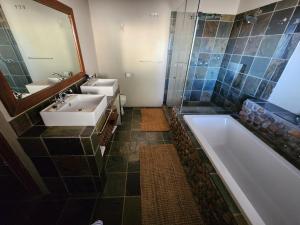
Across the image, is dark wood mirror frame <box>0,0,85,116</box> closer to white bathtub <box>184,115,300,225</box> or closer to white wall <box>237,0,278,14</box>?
white bathtub <box>184,115,300,225</box>

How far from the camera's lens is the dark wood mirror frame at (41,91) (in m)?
0.95

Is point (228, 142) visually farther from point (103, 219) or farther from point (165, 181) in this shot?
point (103, 219)

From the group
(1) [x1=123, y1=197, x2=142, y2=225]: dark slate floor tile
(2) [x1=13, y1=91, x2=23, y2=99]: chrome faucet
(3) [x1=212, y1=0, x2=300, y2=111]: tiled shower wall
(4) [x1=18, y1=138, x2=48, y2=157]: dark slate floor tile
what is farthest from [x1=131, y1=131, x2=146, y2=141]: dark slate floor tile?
(3) [x1=212, y1=0, x2=300, y2=111]: tiled shower wall

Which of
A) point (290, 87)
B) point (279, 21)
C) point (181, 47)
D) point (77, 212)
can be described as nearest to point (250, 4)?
point (279, 21)

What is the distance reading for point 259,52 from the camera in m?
1.93

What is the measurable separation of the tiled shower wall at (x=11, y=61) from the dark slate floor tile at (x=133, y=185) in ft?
4.46

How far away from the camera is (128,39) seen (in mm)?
2613

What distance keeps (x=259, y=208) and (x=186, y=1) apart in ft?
9.35

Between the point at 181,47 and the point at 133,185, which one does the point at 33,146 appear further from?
the point at 181,47

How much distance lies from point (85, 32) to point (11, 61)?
1.50 m

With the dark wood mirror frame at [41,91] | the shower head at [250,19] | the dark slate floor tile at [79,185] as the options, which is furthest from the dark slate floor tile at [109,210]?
the shower head at [250,19]

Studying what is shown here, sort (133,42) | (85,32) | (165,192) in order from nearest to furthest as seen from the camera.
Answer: (165,192) → (85,32) → (133,42)

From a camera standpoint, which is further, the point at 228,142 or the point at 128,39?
the point at 128,39

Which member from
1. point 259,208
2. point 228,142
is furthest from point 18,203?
point 228,142
